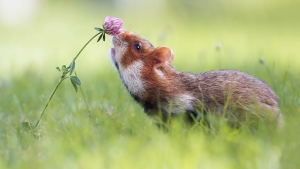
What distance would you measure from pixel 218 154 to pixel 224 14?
1373 cm

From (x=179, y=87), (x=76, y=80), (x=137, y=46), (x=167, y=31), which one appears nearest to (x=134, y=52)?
(x=137, y=46)

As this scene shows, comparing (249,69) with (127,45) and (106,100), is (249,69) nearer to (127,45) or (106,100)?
(106,100)

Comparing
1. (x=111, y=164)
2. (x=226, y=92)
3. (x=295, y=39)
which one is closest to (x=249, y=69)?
(x=226, y=92)

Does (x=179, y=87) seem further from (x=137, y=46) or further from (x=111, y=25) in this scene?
(x=111, y=25)

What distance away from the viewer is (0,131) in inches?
168

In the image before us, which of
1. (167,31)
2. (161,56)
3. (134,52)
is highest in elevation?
(167,31)

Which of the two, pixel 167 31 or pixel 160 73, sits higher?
pixel 167 31

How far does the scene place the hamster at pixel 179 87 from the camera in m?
4.30

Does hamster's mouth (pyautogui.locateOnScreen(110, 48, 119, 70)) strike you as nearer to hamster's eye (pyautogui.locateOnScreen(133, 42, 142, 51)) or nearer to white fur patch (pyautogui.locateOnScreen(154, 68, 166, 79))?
hamster's eye (pyautogui.locateOnScreen(133, 42, 142, 51))

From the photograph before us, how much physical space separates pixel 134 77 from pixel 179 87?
1.12ft

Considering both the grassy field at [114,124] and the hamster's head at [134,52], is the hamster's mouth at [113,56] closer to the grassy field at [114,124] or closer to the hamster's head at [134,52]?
the hamster's head at [134,52]

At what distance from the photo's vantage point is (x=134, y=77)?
4.47 m

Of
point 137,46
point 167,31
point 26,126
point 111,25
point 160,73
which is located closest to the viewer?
point 26,126

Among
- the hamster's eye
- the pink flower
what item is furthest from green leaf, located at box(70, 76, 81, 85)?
the hamster's eye
